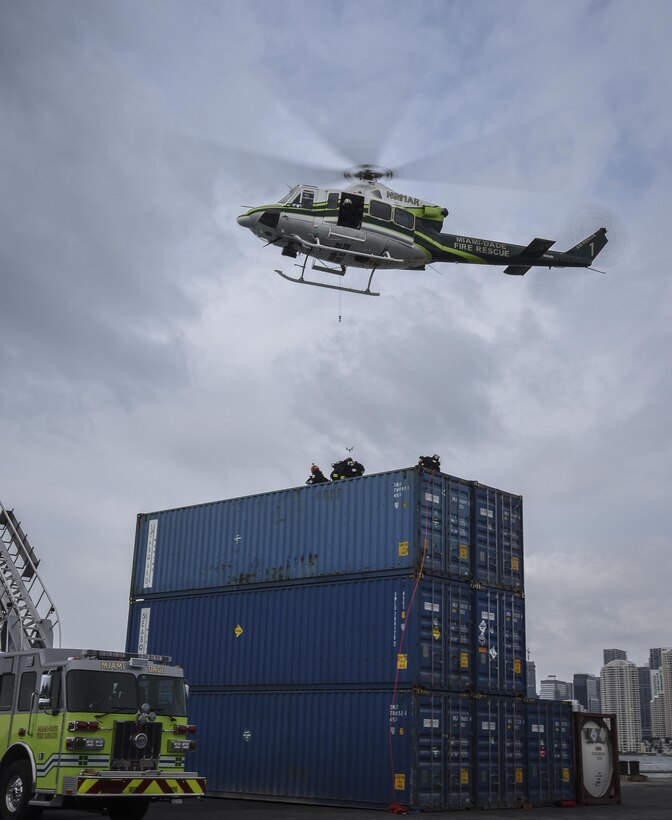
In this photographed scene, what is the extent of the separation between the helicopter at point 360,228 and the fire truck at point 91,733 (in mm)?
12466

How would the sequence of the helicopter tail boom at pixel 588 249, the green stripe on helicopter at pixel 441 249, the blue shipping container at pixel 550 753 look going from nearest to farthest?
1. the blue shipping container at pixel 550 753
2. the green stripe on helicopter at pixel 441 249
3. the helicopter tail boom at pixel 588 249

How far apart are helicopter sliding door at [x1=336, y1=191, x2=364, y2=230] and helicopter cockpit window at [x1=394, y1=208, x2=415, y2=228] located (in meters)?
1.18

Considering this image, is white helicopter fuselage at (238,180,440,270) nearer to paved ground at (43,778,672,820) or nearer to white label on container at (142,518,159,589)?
white label on container at (142,518,159,589)

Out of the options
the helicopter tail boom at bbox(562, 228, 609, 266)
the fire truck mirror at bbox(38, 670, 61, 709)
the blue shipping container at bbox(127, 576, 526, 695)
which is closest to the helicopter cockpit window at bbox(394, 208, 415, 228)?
the helicopter tail boom at bbox(562, 228, 609, 266)

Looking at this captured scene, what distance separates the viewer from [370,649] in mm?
19078

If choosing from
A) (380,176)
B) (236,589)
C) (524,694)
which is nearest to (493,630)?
(524,694)

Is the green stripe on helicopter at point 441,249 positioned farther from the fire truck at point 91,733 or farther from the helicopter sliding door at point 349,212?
the fire truck at point 91,733

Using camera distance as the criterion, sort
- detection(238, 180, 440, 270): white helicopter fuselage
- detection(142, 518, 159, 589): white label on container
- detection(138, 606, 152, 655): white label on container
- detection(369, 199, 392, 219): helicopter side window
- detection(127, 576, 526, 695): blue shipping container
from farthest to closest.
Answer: detection(142, 518, 159, 589): white label on container, detection(369, 199, 392, 219): helicopter side window, detection(138, 606, 152, 655): white label on container, detection(238, 180, 440, 270): white helicopter fuselage, detection(127, 576, 526, 695): blue shipping container

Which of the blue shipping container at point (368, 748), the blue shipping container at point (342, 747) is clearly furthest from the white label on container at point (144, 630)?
the blue shipping container at point (342, 747)

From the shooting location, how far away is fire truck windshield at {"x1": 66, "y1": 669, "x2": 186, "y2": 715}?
42.6ft

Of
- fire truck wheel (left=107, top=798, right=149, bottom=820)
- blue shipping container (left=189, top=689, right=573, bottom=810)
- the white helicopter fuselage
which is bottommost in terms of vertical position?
fire truck wheel (left=107, top=798, right=149, bottom=820)

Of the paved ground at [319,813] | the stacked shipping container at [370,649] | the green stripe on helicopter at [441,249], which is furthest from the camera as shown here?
the green stripe on helicopter at [441,249]

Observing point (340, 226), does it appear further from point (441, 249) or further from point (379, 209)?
point (441, 249)

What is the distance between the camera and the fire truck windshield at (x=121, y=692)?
42.6 feet
